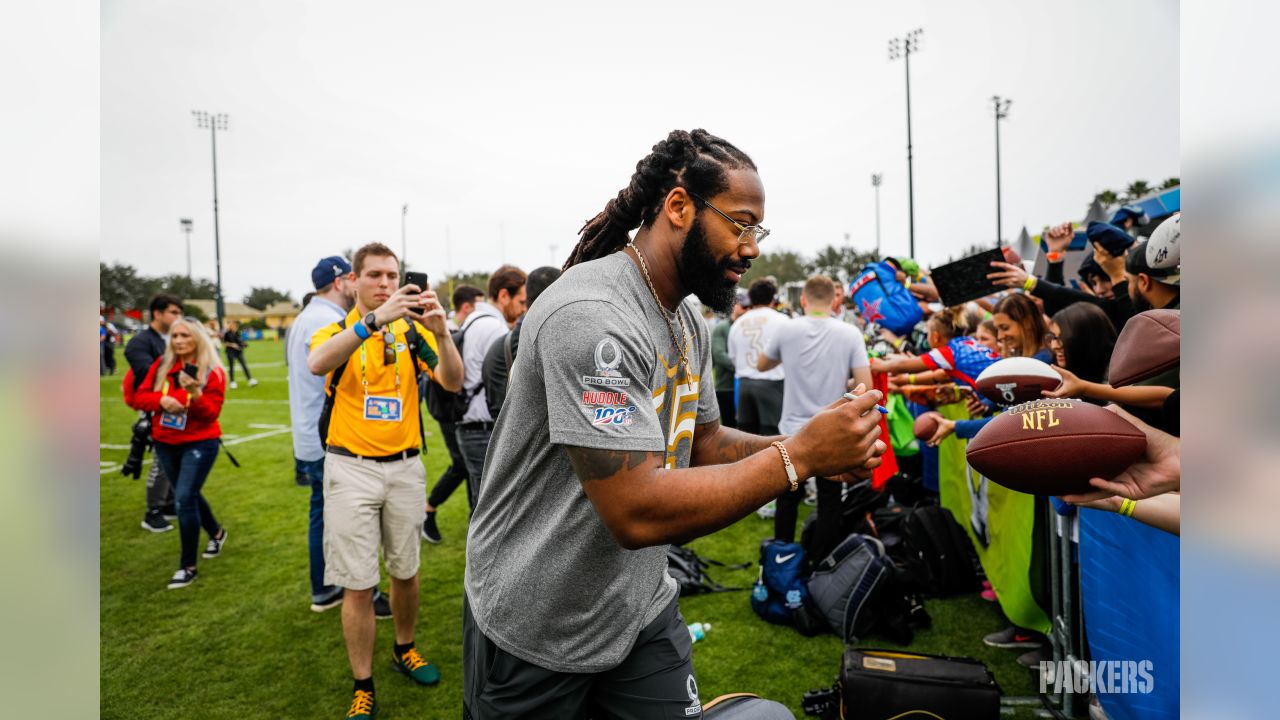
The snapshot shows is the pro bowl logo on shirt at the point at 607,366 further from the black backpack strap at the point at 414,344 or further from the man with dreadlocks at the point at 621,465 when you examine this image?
the black backpack strap at the point at 414,344

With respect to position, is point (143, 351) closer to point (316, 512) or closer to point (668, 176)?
point (316, 512)

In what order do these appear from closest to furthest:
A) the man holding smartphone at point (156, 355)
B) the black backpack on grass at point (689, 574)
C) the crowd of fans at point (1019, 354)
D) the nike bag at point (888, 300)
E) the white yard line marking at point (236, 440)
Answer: the crowd of fans at point (1019, 354) → the black backpack on grass at point (689, 574) → the nike bag at point (888, 300) → the man holding smartphone at point (156, 355) → the white yard line marking at point (236, 440)

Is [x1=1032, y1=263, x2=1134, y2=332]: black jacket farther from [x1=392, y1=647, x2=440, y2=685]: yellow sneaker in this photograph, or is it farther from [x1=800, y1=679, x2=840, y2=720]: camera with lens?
[x1=392, y1=647, x2=440, y2=685]: yellow sneaker

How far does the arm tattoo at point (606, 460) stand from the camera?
5.07ft

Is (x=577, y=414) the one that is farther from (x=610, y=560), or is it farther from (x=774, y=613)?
(x=774, y=613)

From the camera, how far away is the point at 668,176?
202cm

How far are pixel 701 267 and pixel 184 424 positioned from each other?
5349 mm

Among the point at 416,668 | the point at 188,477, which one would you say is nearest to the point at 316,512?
the point at 416,668

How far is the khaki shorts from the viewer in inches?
142

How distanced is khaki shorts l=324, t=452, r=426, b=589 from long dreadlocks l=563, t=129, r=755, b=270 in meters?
2.21

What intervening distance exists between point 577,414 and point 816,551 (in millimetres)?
4240

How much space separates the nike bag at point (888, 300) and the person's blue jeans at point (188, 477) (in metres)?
5.72

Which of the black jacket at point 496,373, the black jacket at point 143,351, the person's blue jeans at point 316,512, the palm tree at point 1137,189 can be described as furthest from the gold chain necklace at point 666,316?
the palm tree at point 1137,189

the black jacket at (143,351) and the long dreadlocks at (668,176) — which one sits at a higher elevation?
the long dreadlocks at (668,176)
